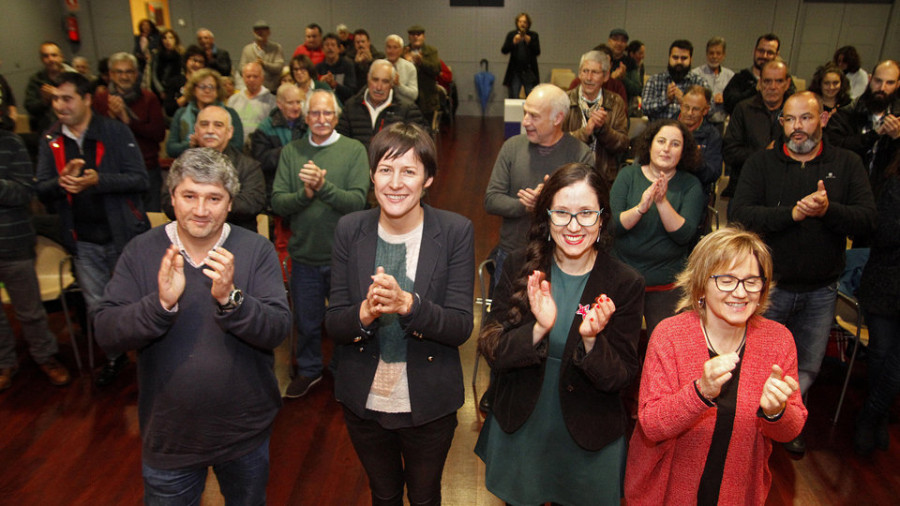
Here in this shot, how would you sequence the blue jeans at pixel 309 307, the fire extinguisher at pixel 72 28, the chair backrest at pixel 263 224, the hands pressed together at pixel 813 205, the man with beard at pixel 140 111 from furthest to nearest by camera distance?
the fire extinguisher at pixel 72 28
the man with beard at pixel 140 111
the chair backrest at pixel 263 224
the blue jeans at pixel 309 307
the hands pressed together at pixel 813 205

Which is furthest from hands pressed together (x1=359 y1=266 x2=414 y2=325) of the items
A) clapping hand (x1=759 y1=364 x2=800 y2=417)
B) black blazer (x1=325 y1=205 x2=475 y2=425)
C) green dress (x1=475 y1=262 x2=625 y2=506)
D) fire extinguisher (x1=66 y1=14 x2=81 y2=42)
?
fire extinguisher (x1=66 y1=14 x2=81 y2=42)

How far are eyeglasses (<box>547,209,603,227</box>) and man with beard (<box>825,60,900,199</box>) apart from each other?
2982 mm

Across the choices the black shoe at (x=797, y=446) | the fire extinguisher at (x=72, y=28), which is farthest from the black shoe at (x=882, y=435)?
the fire extinguisher at (x=72, y=28)

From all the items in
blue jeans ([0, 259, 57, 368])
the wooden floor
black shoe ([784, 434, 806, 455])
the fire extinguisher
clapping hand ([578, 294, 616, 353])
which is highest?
the fire extinguisher

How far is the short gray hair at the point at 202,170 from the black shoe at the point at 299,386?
186cm

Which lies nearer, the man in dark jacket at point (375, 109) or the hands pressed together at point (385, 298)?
the hands pressed together at point (385, 298)

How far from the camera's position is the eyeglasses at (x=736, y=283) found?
175 cm

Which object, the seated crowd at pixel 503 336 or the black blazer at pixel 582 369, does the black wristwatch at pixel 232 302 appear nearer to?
the seated crowd at pixel 503 336

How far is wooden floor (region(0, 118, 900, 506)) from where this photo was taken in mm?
2814

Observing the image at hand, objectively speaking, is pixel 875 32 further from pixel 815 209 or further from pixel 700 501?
pixel 700 501

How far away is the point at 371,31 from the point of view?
38.7ft

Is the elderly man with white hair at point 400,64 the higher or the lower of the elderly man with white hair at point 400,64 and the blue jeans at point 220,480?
the higher

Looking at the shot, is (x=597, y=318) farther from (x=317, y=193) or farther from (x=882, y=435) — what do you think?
(x=882, y=435)

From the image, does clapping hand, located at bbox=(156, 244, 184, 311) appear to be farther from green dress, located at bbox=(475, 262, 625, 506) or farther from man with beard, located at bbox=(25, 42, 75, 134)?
man with beard, located at bbox=(25, 42, 75, 134)
